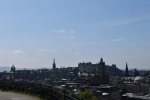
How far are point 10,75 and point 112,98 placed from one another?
101391 mm

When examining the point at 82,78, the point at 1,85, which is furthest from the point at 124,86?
the point at 1,85

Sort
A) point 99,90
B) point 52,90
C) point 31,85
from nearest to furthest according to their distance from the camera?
point 52,90
point 31,85
point 99,90

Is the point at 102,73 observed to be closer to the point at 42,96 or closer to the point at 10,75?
the point at 10,75

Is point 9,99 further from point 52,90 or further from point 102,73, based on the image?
point 102,73

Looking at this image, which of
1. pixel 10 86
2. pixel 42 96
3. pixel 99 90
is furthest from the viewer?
pixel 99 90

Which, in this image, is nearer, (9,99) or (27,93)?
(9,99)

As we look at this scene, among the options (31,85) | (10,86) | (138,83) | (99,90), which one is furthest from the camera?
(138,83)

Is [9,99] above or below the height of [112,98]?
above

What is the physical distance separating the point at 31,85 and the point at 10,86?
4.11m

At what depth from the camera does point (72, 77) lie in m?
184

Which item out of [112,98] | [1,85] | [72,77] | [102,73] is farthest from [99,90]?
[1,85]

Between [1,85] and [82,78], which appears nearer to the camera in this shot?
[1,85]

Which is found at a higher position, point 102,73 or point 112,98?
point 102,73

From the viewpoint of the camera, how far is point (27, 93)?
19.0 metres
